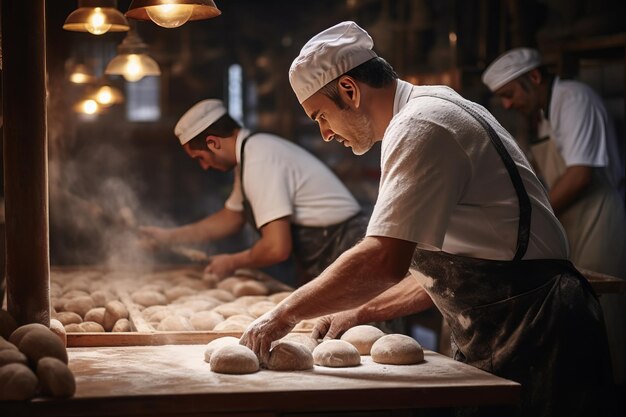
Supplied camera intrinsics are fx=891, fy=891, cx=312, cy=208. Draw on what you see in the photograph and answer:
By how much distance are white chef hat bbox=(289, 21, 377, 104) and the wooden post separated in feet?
2.68

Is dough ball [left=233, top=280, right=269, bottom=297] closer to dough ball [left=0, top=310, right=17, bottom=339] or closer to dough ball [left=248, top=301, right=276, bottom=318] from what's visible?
dough ball [left=248, top=301, right=276, bottom=318]

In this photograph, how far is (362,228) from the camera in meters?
5.04

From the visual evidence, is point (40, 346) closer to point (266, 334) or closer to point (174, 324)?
point (266, 334)

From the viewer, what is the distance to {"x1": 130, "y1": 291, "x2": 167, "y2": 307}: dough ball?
434cm

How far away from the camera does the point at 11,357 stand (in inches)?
90.7

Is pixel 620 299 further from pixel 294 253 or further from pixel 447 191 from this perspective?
pixel 447 191

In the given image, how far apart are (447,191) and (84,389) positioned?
3.68 ft

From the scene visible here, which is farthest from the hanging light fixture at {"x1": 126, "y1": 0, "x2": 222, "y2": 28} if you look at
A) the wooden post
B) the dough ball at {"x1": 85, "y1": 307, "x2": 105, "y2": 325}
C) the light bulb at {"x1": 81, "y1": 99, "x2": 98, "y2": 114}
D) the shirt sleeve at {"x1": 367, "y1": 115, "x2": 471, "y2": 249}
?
the light bulb at {"x1": 81, "y1": 99, "x2": 98, "y2": 114}

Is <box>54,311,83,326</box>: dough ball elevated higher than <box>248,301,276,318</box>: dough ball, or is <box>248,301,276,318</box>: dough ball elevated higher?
<box>54,311,83,326</box>: dough ball

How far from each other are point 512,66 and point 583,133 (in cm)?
62

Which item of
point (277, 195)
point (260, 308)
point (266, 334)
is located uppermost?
point (277, 195)

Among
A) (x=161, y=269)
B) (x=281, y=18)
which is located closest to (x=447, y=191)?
(x=161, y=269)

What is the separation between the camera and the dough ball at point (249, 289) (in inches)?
182

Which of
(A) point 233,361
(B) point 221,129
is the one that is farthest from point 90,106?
(A) point 233,361
